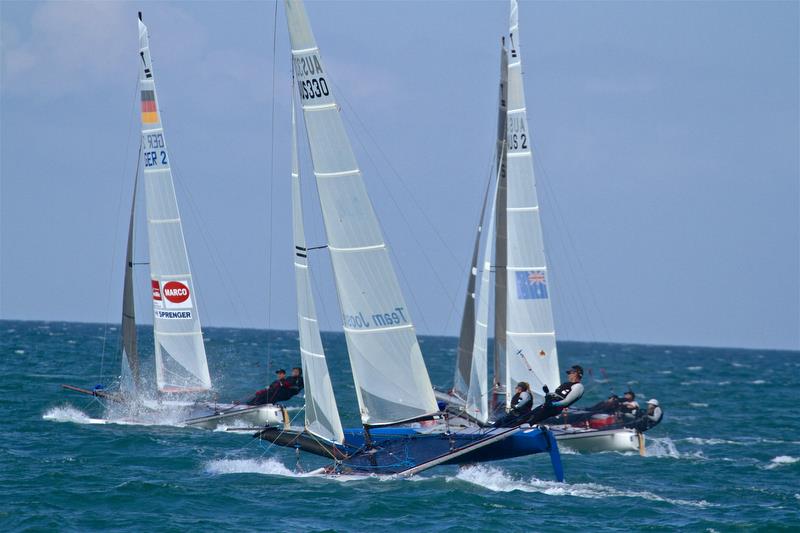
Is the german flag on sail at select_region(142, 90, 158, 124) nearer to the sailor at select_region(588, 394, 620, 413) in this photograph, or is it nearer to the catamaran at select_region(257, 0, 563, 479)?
the catamaran at select_region(257, 0, 563, 479)

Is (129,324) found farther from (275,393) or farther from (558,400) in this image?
(558,400)

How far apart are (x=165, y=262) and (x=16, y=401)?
6.09 m

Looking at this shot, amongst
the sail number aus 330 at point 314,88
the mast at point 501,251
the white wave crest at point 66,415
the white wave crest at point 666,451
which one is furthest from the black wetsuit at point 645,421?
the white wave crest at point 66,415

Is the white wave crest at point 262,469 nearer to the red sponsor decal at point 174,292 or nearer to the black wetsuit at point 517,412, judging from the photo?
the black wetsuit at point 517,412

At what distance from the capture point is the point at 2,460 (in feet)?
70.2

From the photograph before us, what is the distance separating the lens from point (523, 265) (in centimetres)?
2730

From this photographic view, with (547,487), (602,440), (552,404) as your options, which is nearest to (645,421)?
(602,440)

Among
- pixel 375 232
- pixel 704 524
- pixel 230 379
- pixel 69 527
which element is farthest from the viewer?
pixel 230 379

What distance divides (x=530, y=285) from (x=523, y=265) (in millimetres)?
489

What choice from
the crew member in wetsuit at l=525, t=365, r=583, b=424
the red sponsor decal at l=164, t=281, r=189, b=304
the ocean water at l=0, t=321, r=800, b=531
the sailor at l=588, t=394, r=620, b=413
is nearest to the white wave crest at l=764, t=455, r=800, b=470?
the ocean water at l=0, t=321, r=800, b=531

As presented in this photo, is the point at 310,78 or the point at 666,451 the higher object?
the point at 310,78

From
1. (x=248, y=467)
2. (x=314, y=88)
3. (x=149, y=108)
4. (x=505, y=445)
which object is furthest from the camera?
(x=149, y=108)

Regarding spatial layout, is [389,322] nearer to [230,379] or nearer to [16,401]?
[16,401]

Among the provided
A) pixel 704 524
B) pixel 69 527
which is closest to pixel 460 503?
pixel 704 524
